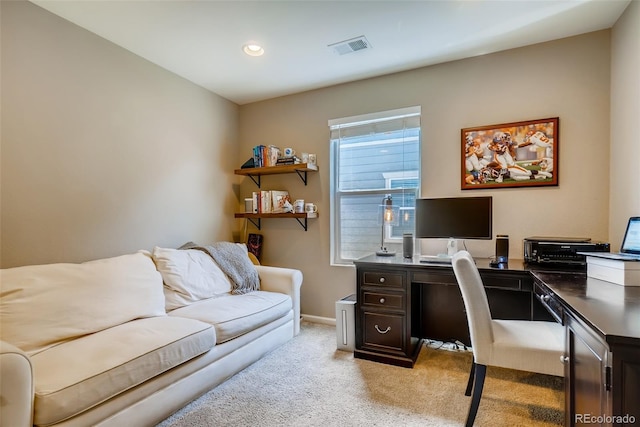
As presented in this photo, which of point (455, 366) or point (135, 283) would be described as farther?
point (455, 366)

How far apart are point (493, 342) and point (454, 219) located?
1067 millimetres

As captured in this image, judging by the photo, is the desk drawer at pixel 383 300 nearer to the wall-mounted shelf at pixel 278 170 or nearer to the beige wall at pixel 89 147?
the wall-mounted shelf at pixel 278 170

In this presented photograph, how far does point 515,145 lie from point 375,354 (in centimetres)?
202

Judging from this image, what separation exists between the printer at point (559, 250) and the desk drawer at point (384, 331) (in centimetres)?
103

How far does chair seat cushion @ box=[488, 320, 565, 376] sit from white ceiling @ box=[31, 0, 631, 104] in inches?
79.5

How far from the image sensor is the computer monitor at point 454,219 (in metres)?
2.37

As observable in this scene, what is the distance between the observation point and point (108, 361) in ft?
4.71

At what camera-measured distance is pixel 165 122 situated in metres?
2.89

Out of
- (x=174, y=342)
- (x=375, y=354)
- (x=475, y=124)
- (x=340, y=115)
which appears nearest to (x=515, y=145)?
(x=475, y=124)

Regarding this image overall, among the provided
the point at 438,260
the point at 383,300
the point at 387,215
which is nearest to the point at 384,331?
the point at 383,300

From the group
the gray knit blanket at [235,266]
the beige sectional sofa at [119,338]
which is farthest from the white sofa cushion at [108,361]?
the gray knit blanket at [235,266]

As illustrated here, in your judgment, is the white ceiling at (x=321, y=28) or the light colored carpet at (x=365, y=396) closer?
the light colored carpet at (x=365, y=396)

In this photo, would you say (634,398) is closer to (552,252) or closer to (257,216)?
(552,252)

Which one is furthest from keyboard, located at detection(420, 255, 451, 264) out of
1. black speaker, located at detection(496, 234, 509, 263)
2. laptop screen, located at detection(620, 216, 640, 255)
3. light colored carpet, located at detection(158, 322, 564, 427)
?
laptop screen, located at detection(620, 216, 640, 255)
